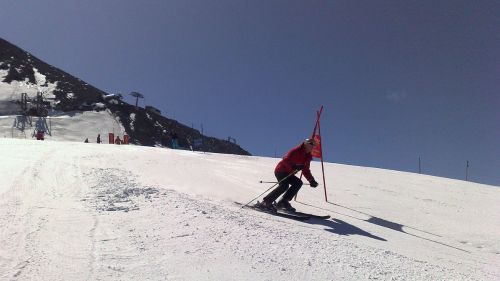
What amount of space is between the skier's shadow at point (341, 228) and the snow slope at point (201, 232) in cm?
6

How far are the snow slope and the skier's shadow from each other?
0.06 meters

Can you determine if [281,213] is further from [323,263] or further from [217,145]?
[217,145]

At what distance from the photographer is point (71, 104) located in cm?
6750

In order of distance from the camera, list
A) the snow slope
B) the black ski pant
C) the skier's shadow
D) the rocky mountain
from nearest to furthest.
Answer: the snow slope
the skier's shadow
the black ski pant
the rocky mountain

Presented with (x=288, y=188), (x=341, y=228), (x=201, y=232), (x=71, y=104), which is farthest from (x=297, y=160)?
(x=71, y=104)

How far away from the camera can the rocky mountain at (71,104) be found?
2437 inches

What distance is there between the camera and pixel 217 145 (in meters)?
67.1

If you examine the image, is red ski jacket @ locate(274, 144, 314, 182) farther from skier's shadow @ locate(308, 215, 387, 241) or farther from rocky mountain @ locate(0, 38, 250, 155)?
rocky mountain @ locate(0, 38, 250, 155)

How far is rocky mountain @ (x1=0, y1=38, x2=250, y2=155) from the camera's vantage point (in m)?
61.9

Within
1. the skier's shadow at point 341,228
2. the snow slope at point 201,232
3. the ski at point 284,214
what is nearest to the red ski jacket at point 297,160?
the snow slope at point 201,232

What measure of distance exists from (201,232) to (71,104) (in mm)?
67608

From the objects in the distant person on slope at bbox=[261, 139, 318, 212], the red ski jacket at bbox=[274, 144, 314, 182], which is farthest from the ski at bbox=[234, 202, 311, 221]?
the red ski jacket at bbox=[274, 144, 314, 182]

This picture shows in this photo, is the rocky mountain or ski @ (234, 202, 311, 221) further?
the rocky mountain

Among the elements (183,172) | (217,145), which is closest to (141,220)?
(183,172)
